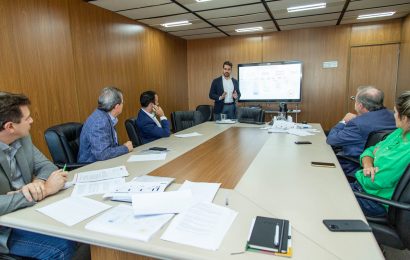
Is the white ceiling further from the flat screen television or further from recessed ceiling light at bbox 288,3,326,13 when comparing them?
the flat screen television

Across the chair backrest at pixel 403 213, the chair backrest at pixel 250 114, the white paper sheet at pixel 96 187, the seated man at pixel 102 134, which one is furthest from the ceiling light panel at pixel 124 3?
the chair backrest at pixel 403 213

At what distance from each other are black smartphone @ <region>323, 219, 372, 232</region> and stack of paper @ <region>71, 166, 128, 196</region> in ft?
3.50

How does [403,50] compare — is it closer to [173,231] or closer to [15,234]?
[173,231]

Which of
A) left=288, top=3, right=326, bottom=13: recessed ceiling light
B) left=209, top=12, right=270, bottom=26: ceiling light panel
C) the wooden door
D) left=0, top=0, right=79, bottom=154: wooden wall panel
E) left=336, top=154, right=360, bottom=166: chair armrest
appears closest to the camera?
left=336, top=154, right=360, bottom=166: chair armrest

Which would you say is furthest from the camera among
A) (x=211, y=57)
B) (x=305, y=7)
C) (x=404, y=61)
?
(x=211, y=57)

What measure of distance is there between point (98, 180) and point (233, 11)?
3748mm

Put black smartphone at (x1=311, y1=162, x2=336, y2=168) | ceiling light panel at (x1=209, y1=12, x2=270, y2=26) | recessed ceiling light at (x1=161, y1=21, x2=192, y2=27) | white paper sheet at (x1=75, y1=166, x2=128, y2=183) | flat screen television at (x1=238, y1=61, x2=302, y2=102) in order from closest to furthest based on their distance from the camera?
1. white paper sheet at (x1=75, y1=166, x2=128, y2=183)
2. black smartphone at (x1=311, y1=162, x2=336, y2=168)
3. ceiling light panel at (x1=209, y1=12, x2=270, y2=26)
4. recessed ceiling light at (x1=161, y1=21, x2=192, y2=27)
5. flat screen television at (x1=238, y1=61, x2=302, y2=102)

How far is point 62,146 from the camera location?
2.27 m

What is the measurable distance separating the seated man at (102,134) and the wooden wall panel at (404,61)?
497 cm

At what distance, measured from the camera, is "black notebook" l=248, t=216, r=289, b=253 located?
89 cm

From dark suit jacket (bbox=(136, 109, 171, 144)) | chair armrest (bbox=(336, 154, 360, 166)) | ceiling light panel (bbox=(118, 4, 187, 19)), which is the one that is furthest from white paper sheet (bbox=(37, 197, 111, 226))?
ceiling light panel (bbox=(118, 4, 187, 19))

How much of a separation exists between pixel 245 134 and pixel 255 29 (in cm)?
363

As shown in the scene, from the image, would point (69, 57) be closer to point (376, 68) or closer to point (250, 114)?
point (250, 114)

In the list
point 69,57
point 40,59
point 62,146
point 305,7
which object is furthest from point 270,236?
point 305,7
